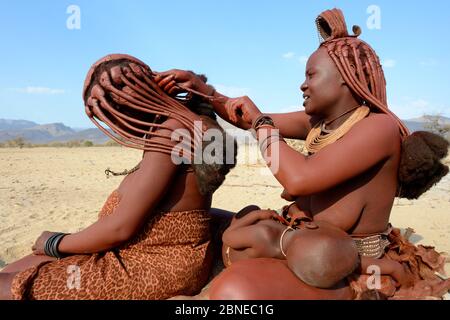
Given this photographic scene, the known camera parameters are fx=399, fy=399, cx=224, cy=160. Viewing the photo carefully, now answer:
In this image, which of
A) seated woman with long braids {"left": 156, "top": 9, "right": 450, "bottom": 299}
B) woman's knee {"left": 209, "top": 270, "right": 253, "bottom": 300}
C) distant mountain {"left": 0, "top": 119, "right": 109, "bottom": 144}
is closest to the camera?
woman's knee {"left": 209, "top": 270, "right": 253, "bottom": 300}

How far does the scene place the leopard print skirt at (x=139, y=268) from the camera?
2293mm

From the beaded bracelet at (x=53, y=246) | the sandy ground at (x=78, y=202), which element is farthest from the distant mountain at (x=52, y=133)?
the beaded bracelet at (x=53, y=246)

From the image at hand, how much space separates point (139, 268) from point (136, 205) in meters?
0.41

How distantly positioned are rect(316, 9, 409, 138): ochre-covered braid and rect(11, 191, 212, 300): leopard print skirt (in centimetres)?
127

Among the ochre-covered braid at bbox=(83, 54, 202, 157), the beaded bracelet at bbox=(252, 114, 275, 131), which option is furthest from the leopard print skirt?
the beaded bracelet at bbox=(252, 114, 275, 131)

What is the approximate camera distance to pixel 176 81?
2686 millimetres

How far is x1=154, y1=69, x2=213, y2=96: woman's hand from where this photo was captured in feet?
8.59

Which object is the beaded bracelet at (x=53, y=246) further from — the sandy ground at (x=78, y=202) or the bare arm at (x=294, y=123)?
the sandy ground at (x=78, y=202)

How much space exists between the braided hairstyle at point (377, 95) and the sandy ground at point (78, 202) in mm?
3101

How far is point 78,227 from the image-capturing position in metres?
5.73

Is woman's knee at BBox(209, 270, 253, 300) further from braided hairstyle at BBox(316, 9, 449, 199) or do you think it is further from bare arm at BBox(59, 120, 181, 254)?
braided hairstyle at BBox(316, 9, 449, 199)

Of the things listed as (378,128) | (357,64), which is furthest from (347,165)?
(357,64)
